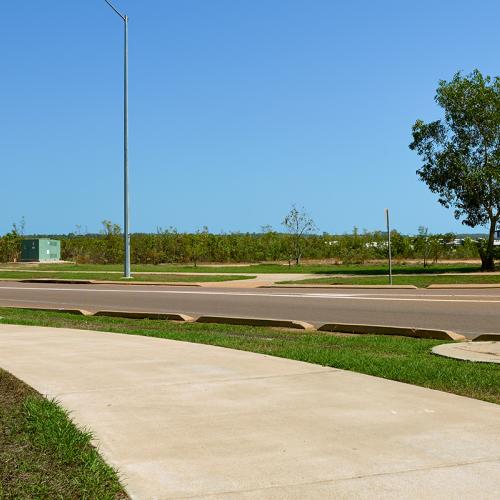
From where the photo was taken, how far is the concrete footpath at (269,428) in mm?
4355

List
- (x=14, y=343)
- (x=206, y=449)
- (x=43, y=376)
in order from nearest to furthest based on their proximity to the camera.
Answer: (x=206, y=449) → (x=43, y=376) → (x=14, y=343)

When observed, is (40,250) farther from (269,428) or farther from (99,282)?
(269,428)

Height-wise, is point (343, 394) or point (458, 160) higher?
point (458, 160)

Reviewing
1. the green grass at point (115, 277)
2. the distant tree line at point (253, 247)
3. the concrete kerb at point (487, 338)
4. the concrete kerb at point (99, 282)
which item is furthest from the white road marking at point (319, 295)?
the distant tree line at point (253, 247)

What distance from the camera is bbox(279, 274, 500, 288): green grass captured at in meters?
25.2

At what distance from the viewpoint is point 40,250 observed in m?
48.1

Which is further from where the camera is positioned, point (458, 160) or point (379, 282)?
point (458, 160)

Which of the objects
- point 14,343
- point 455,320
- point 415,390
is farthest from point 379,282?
point 415,390

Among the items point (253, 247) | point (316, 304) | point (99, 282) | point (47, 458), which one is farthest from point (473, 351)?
point (253, 247)

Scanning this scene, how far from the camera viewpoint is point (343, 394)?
22.4 feet

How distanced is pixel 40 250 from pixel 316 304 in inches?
1338

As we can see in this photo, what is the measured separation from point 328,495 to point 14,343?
7.38 metres

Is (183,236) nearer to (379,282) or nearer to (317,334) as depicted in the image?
(379,282)

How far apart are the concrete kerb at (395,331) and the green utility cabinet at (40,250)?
126ft
